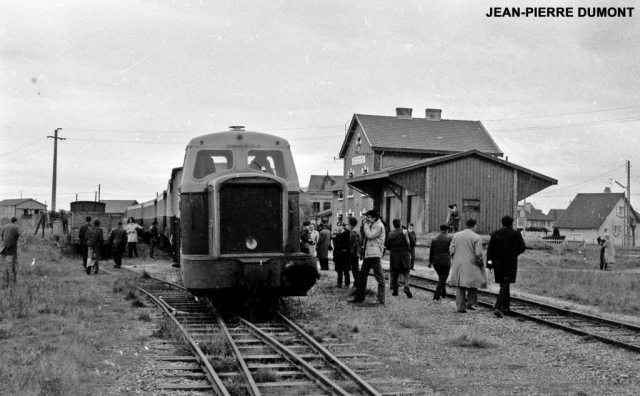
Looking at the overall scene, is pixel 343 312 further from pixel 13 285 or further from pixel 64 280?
pixel 64 280

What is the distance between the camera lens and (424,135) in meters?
45.9

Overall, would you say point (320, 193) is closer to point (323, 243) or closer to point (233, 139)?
point (323, 243)

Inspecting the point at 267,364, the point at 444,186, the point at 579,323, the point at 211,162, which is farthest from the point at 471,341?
the point at 444,186

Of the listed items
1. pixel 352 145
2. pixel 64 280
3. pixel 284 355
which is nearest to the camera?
pixel 284 355

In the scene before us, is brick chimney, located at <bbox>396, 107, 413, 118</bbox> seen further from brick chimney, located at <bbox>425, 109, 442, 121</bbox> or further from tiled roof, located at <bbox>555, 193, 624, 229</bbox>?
tiled roof, located at <bbox>555, 193, 624, 229</bbox>

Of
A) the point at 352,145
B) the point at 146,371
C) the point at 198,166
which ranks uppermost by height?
the point at 352,145

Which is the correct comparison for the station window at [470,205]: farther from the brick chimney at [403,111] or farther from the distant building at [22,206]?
the distant building at [22,206]

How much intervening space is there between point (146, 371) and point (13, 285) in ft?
30.4

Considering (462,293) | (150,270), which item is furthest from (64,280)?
(462,293)

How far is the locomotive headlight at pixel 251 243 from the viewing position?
35.3 feet

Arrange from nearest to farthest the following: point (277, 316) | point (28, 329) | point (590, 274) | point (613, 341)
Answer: point (613, 341), point (28, 329), point (277, 316), point (590, 274)

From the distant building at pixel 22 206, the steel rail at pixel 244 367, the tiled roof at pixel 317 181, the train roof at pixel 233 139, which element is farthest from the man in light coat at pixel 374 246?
the distant building at pixel 22 206

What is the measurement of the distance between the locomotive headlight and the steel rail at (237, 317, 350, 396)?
136cm

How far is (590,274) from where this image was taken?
2206 cm
